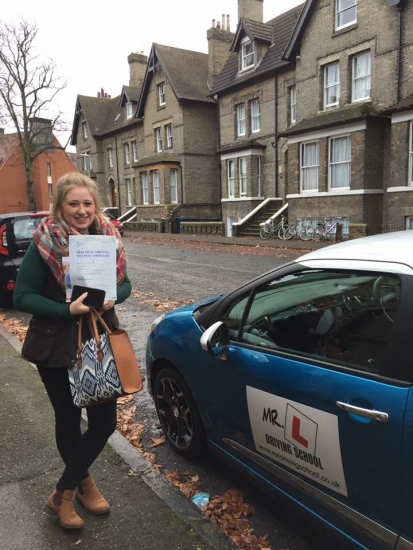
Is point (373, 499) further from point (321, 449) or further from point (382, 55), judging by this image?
point (382, 55)

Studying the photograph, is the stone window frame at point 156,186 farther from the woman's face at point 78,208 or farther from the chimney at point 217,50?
the woman's face at point 78,208

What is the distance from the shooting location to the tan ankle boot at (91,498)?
8.76 ft

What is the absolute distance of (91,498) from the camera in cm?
270

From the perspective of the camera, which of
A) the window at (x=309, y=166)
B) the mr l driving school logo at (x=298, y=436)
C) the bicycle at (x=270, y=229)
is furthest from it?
the bicycle at (x=270, y=229)

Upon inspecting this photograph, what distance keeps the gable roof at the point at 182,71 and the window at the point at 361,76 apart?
12168 mm

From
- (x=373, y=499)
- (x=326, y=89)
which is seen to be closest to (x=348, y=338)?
(x=373, y=499)

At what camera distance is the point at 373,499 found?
1.90 meters

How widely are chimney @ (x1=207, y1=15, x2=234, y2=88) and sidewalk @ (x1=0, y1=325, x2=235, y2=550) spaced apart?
3050 cm

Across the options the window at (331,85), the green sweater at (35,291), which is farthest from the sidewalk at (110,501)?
the window at (331,85)

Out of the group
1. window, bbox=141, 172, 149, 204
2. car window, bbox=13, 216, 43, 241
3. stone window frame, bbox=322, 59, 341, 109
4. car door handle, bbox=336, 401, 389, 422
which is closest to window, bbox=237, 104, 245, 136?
stone window frame, bbox=322, 59, 341, 109

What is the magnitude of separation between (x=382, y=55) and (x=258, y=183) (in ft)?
30.5

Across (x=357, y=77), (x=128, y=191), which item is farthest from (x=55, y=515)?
(x=128, y=191)

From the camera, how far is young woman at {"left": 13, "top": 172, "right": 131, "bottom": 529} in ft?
7.68

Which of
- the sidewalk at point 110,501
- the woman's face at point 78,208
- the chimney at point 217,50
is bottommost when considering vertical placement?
the sidewalk at point 110,501
